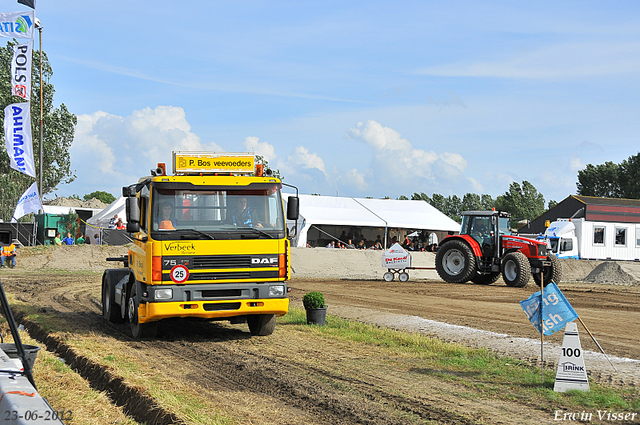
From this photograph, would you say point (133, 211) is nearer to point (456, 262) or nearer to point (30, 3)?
point (456, 262)

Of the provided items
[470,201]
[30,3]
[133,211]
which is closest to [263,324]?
[133,211]

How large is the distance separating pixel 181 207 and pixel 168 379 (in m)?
3.01

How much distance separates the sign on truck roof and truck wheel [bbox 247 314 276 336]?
242 centimetres

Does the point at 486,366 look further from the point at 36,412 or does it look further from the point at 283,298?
the point at 36,412

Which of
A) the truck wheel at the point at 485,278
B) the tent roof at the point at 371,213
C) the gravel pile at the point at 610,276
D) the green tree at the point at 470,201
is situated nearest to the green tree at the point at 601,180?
the green tree at the point at 470,201

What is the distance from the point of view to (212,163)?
378 inches

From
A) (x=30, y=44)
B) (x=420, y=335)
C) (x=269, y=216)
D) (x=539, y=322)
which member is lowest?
(x=420, y=335)

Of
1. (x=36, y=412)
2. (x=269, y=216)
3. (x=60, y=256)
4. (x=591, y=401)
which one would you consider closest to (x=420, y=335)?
(x=269, y=216)

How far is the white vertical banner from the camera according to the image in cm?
2575

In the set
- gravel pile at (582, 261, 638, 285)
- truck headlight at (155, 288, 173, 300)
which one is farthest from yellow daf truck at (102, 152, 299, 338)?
gravel pile at (582, 261, 638, 285)

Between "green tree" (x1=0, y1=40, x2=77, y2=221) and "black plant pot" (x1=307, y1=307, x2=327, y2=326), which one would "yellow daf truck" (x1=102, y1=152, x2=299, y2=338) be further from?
"green tree" (x1=0, y1=40, x2=77, y2=221)

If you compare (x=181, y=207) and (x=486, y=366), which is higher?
(x=181, y=207)

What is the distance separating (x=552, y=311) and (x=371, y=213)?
98.2ft

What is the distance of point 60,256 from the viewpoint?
28.2 metres
